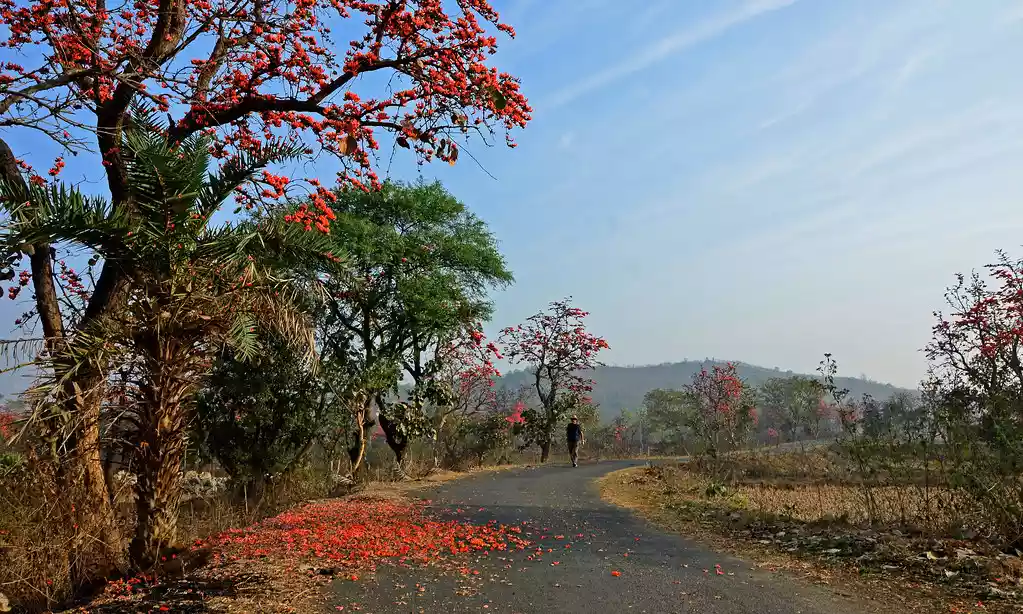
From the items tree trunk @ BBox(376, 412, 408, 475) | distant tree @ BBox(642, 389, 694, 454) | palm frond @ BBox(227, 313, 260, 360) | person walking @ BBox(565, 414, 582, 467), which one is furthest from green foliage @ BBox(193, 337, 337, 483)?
distant tree @ BBox(642, 389, 694, 454)

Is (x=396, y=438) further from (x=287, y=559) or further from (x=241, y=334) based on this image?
(x=241, y=334)

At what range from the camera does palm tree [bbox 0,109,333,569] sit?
17.9 feet

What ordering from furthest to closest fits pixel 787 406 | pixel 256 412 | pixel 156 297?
pixel 787 406, pixel 256 412, pixel 156 297

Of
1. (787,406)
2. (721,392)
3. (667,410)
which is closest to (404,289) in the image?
(721,392)

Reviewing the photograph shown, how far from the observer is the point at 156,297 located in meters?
5.71

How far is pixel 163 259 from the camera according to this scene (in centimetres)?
588

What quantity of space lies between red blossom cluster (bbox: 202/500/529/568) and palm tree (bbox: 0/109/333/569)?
37.9 inches

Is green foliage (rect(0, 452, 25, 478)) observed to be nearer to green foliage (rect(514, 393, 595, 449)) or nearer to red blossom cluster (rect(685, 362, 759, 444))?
green foliage (rect(514, 393, 595, 449))

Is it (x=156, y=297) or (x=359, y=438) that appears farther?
(x=359, y=438)

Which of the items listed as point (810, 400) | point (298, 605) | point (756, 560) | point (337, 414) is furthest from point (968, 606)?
point (810, 400)

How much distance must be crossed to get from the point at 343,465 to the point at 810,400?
38.8 metres

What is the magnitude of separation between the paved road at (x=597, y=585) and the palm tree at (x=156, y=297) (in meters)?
2.24

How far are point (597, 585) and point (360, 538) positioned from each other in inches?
121

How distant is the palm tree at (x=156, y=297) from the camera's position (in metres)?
5.46
